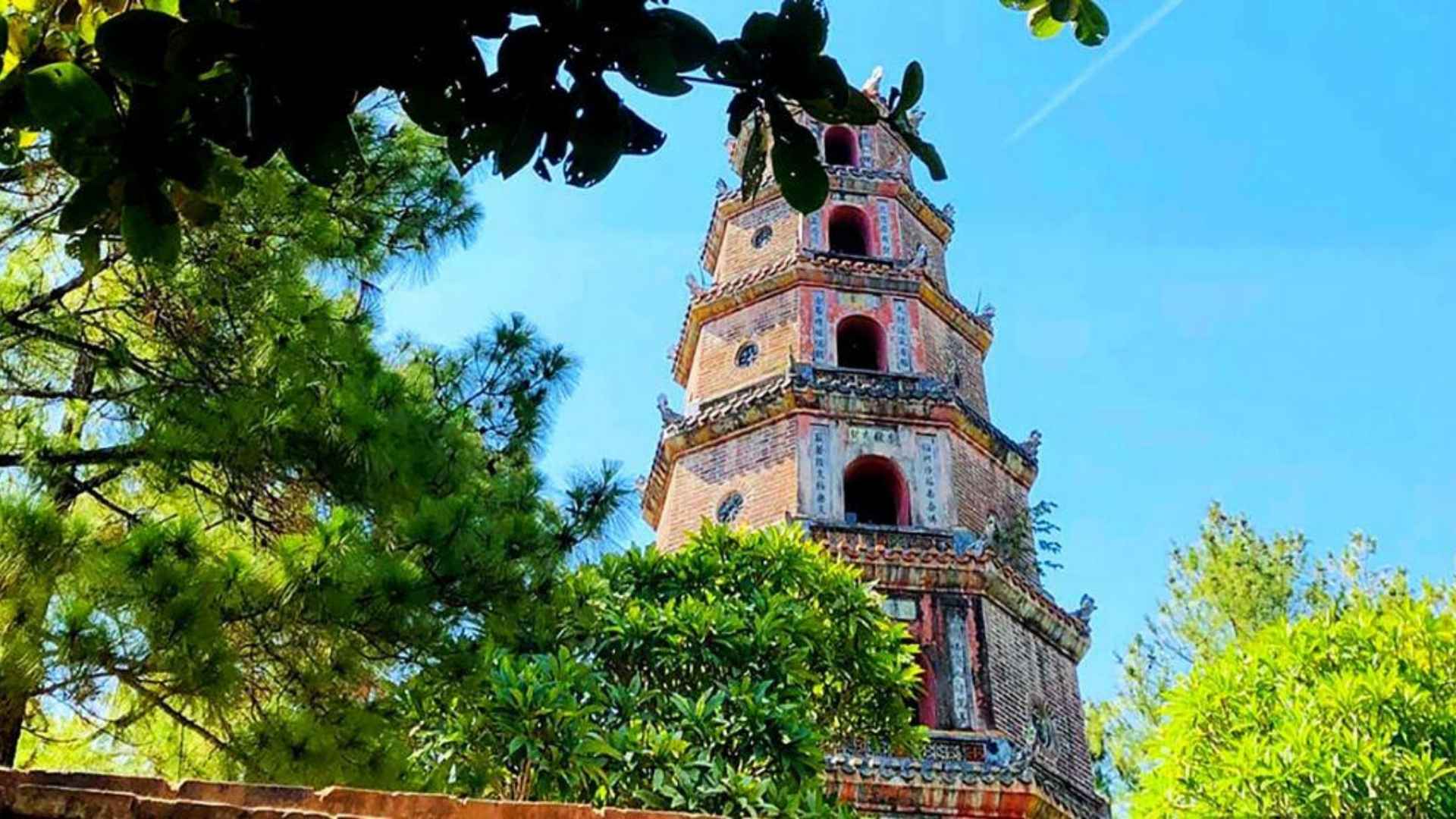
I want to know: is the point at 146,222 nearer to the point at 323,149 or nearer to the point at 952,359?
the point at 323,149

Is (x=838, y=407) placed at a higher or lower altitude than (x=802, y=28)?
higher

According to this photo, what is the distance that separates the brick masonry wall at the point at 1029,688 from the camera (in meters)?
13.1

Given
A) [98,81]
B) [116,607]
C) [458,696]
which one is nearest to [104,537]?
[116,607]

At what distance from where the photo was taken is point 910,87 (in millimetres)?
2012

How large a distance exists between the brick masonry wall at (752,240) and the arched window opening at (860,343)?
1280 millimetres

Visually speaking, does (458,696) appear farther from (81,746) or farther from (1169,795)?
(1169,795)

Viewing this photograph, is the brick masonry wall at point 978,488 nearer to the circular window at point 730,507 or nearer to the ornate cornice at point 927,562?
the ornate cornice at point 927,562

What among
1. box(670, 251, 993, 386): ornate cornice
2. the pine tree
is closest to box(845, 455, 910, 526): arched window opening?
box(670, 251, 993, 386): ornate cornice

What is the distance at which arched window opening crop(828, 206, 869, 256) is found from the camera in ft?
59.4

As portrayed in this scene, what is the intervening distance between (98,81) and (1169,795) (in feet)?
28.5

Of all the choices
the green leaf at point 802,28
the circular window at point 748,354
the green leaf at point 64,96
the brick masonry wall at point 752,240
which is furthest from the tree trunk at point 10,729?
the brick masonry wall at point 752,240

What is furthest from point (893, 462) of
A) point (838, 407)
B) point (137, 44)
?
point (137, 44)

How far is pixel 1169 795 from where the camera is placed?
29.8ft

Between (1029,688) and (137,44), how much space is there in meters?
12.9
